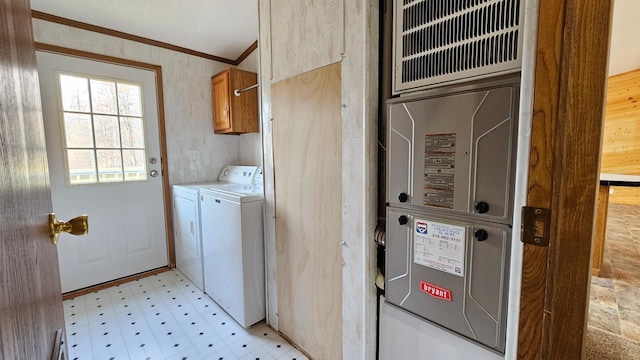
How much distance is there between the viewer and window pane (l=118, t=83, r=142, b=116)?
8.30 ft

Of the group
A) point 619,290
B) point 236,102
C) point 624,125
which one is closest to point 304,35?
point 236,102

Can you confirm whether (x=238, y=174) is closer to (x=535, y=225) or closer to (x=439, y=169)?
(x=439, y=169)

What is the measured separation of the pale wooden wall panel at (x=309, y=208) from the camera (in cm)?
141

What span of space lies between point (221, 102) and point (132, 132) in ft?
2.93

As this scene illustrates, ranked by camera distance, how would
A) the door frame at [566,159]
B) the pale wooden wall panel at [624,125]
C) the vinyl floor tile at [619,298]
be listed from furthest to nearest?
the pale wooden wall panel at [624,125], the vinyl floor tile at [619,298], the door frame at [566,159]

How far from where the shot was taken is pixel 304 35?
1.49 metres

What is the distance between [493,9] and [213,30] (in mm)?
2424

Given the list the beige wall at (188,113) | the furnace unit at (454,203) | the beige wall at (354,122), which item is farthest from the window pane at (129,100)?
the furnace unit at (454,203)

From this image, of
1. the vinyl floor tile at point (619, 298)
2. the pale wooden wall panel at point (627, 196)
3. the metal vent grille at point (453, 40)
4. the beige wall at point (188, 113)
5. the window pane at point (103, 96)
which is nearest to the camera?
the metal vent grille at point (453, 40)

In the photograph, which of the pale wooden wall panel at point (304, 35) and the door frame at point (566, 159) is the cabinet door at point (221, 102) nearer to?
the pale wooden wall panel at point (304, 35)

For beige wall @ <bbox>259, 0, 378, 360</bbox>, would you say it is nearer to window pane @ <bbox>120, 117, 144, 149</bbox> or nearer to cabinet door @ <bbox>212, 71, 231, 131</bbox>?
cabinet door @ <bbox>212, 71, 231, 131</bbox>

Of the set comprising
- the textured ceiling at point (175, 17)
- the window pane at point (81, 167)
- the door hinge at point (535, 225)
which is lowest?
the door hinge at point (535, 225)

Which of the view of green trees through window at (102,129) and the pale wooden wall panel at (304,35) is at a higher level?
the pale wooden wall panel at (304,35)

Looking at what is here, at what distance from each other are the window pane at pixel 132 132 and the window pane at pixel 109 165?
13 cm
